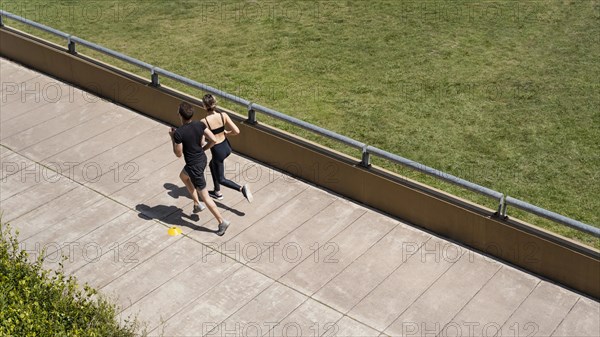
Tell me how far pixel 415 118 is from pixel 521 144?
1.77m

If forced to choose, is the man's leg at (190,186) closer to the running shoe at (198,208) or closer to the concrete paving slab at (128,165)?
the running shoe at (198,208)

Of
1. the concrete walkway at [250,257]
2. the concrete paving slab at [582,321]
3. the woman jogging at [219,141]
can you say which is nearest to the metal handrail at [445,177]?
the concrete walkway at [250,257]

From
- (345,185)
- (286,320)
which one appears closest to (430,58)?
(345,185)

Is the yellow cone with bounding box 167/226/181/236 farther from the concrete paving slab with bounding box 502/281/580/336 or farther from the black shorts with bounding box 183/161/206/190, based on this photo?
the concrete paving slab with bounding box 502/281/580/336

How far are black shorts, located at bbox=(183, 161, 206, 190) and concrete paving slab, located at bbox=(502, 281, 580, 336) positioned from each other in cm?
410

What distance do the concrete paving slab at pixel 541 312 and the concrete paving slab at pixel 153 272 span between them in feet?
12.9

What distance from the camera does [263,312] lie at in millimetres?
11648

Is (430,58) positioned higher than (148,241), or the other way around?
(430,58)

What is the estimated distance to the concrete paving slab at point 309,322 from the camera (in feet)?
37.2


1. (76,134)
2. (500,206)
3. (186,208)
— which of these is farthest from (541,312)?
(76,134)

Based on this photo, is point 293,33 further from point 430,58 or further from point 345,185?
point 345,185

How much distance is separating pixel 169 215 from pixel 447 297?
4040 mm

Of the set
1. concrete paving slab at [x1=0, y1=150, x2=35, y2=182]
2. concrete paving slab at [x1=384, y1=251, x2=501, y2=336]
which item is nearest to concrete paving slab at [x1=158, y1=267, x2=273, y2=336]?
concrete paving slab at [x1=384, y1=251, x2=501, y2=336]

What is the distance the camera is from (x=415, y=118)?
15.7m
